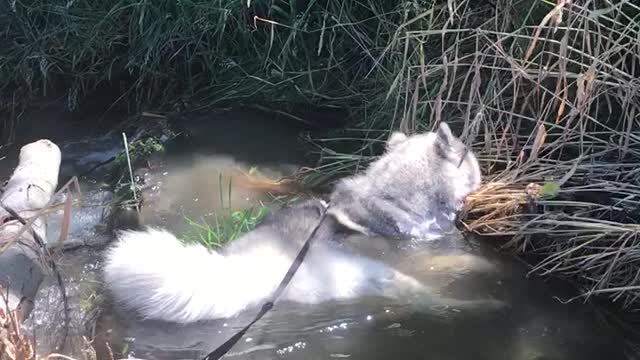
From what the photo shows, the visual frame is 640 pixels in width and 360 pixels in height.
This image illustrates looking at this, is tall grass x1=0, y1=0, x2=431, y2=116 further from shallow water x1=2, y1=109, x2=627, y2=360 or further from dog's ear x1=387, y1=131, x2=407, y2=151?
shallow water x1=2, y1=109, x2=627, y2=360

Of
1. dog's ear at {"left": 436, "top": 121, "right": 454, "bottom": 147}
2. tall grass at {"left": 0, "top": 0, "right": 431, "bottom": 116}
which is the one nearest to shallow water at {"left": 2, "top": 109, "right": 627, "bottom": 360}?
dog's ear at {"left": 436, "top": 121, "right": 454, "bottom": 147}

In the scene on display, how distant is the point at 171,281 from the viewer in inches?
113

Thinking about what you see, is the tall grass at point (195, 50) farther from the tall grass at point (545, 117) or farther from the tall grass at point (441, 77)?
the tall grass at point (545, 117)

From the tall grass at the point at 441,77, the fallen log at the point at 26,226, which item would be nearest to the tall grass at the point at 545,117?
the tall grass at the point at 441,77

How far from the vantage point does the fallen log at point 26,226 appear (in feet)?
8.98

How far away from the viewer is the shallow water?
2.92 metres

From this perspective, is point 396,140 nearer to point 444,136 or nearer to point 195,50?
point 444,136

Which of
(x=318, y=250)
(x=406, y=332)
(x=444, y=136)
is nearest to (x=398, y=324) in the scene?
(x=406, y=332)

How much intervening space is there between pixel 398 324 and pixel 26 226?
1469 mm

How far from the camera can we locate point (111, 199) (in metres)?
4.34

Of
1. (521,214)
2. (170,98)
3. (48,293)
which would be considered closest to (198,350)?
(48,293)

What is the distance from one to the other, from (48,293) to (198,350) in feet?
2.71

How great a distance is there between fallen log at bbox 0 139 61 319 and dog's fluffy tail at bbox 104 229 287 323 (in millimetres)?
289

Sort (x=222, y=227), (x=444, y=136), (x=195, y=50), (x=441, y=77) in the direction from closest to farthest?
(x=444, y=136) → (x=222, y=227) → (x=441, y=77) → (x=195, y=50)
